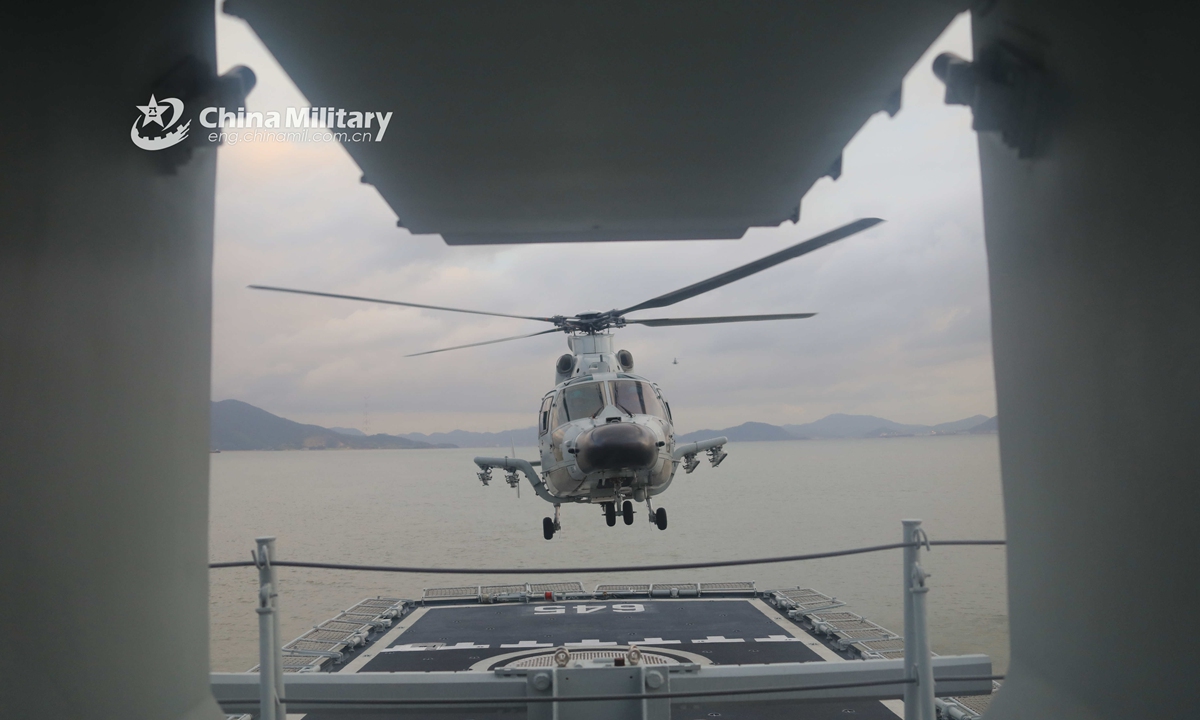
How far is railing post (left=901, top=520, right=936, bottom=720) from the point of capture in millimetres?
2756

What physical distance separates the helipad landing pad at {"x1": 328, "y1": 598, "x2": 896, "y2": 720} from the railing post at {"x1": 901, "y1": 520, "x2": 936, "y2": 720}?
7.86 meters

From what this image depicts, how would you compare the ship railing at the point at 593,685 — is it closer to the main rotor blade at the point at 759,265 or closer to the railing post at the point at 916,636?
the railing post at the point at 916,636

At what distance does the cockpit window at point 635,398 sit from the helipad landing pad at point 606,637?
385 centimetres

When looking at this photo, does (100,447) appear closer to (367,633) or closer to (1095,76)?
(1095,76)

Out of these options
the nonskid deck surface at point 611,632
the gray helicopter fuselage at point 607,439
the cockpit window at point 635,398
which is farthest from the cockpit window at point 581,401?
the nonskid deck surface at point 611,632

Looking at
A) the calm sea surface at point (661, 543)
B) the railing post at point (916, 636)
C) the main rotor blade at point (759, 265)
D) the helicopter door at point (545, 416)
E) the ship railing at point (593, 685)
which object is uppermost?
the main rotor blade at point (759, 265)

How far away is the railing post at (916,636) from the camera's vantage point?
Result: 108 inches

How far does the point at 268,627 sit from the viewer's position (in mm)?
2705

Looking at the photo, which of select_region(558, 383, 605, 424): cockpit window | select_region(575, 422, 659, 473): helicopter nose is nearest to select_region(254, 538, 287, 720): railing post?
select_region(575, 422, 659, 473): helicopter nose

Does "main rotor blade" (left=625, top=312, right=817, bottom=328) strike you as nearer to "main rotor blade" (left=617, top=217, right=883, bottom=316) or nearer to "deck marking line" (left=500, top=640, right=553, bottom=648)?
"main rotor blade" (left=617, top=217, right=883, bottom=316)

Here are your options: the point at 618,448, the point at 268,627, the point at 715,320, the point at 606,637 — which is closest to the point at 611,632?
the point at 606,637

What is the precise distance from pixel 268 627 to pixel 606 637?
45.6ft

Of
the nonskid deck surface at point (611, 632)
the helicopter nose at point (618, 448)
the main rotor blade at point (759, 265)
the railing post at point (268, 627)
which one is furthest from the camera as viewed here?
the nonskid deck surface at point (611, 632)

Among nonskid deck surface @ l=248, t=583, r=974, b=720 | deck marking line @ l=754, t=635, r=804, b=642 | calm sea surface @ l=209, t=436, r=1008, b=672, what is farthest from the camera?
calm sea surface @ l=209, t=436, r=1008, b=672
